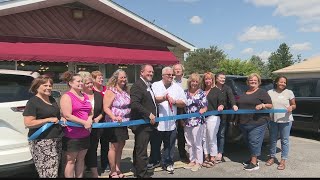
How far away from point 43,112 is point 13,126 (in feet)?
1.74

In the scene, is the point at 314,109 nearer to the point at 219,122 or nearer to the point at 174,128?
the point at 219,122

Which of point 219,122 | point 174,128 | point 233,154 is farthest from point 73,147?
point 233,154

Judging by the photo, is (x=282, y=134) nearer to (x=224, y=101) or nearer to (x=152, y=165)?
(x=224, y=101)

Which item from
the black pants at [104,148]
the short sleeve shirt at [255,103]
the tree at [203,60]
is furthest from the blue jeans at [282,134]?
the tree at [203,60]

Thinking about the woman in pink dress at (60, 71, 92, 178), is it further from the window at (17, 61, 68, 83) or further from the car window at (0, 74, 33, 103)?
Result: the window at (17, 61, 68, 83)

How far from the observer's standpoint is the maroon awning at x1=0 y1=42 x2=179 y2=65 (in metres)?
10.6

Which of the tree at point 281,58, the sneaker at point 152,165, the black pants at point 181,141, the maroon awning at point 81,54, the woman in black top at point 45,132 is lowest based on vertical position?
the sneaker at point 152,165

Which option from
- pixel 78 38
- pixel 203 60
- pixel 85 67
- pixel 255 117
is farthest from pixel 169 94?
pixel 203 60

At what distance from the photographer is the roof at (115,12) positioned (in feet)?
35.0

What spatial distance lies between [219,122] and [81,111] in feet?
9.39

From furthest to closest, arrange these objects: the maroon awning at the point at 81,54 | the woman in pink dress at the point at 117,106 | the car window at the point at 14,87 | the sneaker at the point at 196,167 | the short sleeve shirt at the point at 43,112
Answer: the maroon awning at the point at 81,54
the sneaker at the point at 196,167
the woman in pink dress at the point at 117,106
the car window at the point at 14,87
the short sleeve shirt at the point at 43,112

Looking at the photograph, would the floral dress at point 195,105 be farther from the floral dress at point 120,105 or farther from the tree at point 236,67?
the tree at point 236,67

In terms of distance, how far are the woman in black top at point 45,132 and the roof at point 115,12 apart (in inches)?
288

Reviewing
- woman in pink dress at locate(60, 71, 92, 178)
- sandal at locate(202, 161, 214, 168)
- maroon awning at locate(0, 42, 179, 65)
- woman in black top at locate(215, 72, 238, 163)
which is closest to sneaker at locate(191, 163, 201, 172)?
sandal at locate(202, 161, 214, 168)
